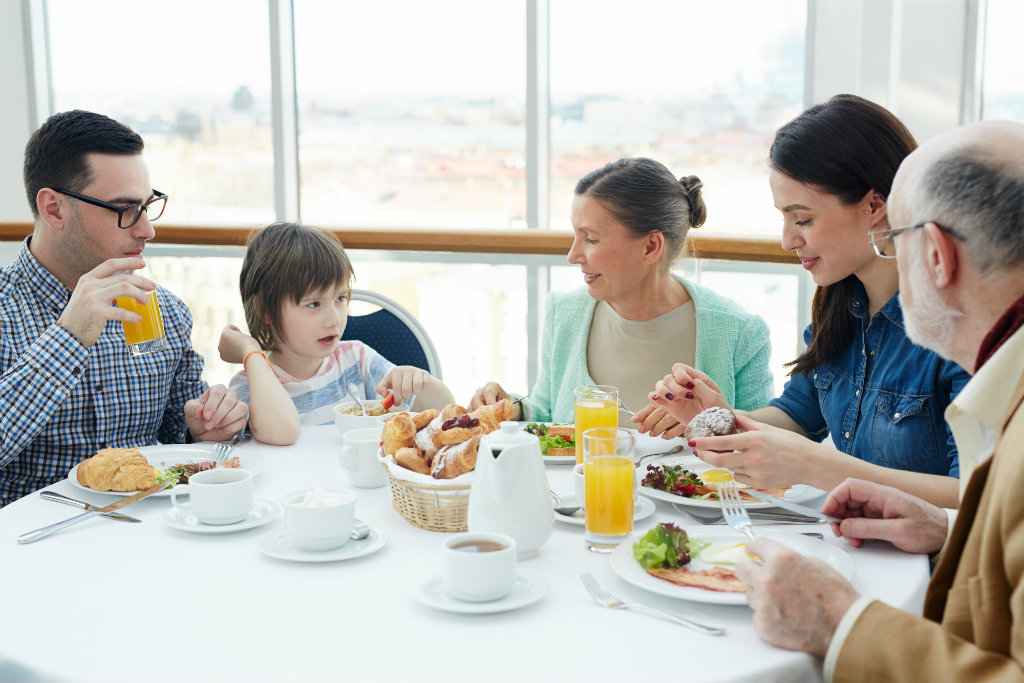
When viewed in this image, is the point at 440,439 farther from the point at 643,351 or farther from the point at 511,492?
the point at 643,351

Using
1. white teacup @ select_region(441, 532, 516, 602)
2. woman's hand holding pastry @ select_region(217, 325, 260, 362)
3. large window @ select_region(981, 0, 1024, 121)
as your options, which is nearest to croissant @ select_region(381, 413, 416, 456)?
white teacup @ select_region(441, 532, 516, 602)

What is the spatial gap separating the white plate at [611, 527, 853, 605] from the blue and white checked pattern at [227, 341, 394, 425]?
122 centimetres

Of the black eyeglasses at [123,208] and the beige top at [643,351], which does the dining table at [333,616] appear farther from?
the beige top at [643,351]

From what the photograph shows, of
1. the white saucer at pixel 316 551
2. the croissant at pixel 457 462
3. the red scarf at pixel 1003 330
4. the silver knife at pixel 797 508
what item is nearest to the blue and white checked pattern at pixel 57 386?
the white saucer at pixel 316 551

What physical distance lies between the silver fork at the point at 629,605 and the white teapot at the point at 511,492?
9cm

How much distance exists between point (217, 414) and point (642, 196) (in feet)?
3.86

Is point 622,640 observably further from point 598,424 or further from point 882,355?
point 882,355

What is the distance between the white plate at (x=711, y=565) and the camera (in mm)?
1071

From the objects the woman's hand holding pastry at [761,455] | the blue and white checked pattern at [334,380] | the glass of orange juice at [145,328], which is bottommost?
the blue and white checked pattern at [334,380]

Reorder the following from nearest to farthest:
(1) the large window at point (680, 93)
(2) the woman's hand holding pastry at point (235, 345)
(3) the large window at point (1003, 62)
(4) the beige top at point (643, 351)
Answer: (2) the woman's hand holding pastry at point (235, 345) → (4) the beige top at point (643, 351) → (3) the large window at point (1003, 62) → (1) the large window at point (680, 93)

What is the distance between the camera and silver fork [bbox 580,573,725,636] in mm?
1017

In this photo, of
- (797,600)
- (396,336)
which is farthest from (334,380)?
(797,600)

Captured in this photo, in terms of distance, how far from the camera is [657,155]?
382cm

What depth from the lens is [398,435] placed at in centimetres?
139
